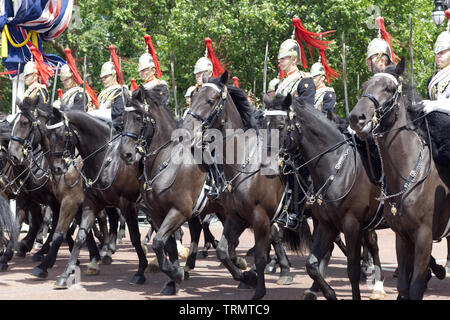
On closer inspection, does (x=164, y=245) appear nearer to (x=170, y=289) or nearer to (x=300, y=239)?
(x=170, y=289)

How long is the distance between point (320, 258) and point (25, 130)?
4865mm

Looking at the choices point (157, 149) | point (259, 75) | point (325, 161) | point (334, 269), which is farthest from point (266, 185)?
point (259, 75)

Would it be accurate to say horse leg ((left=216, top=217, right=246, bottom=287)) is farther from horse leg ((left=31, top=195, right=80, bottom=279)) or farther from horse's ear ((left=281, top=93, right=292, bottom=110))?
horse leg ((left=31, top=195, right=80, bottom=279))

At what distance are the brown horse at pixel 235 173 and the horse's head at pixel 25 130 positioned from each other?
3003 millimetres

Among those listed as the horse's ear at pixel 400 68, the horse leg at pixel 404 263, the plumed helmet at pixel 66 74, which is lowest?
the horse leg at pixel 404 263

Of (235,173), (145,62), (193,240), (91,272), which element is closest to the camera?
(235,173)

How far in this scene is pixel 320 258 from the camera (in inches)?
297

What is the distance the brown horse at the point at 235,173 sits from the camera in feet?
26.4

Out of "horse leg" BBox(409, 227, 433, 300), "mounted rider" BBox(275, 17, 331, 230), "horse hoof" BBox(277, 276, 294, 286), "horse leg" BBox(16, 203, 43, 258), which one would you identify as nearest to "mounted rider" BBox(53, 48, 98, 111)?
"horse leg" BBox(16, 203, 43, 258)

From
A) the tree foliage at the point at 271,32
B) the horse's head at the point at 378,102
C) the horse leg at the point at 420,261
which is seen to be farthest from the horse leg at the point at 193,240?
the tree foliage at the point at 271,32

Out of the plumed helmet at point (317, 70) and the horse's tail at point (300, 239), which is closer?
the horse's tail at point (300, 239)

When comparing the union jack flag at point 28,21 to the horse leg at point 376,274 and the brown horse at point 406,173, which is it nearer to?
the horse leg at point 376,274

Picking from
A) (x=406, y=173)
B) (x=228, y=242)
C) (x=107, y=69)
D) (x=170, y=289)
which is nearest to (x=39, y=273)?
(x=170, y=289)
